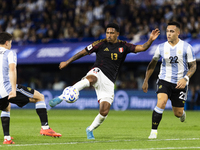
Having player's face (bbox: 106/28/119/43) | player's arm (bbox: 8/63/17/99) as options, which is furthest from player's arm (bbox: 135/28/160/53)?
player's arm (bbox: 8/63/17/99)

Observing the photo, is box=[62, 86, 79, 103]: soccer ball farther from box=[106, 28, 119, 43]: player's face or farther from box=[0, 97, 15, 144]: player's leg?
box=[106, 28, 119, 43]: player's face

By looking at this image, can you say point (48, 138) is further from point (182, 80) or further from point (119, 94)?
point (119, 94)

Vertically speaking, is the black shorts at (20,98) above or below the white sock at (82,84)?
below

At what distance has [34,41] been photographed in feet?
81.0

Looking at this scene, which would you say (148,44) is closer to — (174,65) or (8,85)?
(174,65)

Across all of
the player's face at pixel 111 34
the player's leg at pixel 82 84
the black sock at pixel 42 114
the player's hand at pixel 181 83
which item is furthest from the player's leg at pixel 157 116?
the black sock at pixel 42 114

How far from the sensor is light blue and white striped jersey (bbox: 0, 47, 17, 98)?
7.07 metres

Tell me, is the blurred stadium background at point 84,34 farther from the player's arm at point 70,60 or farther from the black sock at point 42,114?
the player's arm at point 70,60

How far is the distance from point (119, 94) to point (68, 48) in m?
4.25

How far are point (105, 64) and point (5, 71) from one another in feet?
6.44

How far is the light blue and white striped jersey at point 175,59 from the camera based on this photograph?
322 inches

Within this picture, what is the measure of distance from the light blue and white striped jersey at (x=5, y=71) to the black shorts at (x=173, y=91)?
9.54 feet

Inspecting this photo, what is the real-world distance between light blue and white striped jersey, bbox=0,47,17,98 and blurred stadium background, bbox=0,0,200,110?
14173mm

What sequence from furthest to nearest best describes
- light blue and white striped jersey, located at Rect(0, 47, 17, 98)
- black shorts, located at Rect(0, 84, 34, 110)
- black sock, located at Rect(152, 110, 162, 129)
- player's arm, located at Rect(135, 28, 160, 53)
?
black sock, located at Rect(152, 110, 162, 129), player's arm, located at Rect(135, 28, 160, 53), black shorts, located at Rect(0, 84, 34, 110), light blue and white striped jersey, located at Rect(0, 47, 17, 98)
